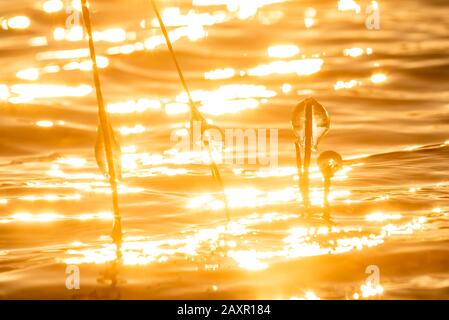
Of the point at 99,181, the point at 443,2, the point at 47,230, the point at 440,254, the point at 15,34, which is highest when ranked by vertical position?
the point at 443,2

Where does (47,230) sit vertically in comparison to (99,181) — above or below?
below

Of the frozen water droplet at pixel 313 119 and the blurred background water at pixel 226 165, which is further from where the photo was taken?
the frozen water droplet at pixel 313 119

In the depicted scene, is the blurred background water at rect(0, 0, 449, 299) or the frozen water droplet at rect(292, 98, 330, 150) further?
the frozen water droplet at rect(292, 98, 330, 150)

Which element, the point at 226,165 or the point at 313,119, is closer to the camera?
the point at 313,119

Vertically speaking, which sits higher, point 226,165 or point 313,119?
point 226,165

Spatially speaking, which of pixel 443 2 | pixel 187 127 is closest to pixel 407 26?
pixel 443 2

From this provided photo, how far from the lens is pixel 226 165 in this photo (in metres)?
6.30

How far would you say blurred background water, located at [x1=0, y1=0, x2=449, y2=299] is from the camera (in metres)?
4.01

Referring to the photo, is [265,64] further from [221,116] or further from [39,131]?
[39,131]

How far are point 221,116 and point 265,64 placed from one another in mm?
1932

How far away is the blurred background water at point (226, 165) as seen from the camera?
401 cm

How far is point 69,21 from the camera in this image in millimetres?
10375

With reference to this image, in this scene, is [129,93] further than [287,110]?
Yes
